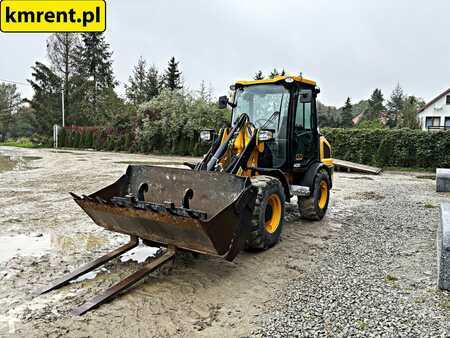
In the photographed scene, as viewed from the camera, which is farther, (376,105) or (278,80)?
(376,105)

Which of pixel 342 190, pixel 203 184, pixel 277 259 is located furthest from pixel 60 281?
pixel 342 190

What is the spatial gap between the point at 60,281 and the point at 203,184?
5.72 feet

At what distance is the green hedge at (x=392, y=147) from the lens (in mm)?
16234

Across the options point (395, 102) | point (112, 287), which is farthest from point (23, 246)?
point (395, 102)

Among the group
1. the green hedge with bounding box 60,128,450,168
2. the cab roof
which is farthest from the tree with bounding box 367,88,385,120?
the cab roof

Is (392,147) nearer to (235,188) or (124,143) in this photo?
(235,188)

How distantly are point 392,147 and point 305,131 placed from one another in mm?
12633

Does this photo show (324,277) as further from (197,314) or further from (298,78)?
(298,78)

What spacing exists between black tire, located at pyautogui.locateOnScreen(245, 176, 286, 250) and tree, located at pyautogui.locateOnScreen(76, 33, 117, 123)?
31680mm

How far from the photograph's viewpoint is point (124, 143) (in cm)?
2683

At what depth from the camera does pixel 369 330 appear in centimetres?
298

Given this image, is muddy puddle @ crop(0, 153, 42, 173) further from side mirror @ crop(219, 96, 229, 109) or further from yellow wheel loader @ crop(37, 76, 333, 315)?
yellow wheel loader @ crop(37, 76, 333, 315)

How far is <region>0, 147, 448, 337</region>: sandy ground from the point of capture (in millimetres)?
2979

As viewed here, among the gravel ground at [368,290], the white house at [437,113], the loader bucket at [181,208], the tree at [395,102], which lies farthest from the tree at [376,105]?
the loader bucket at [181,208]
